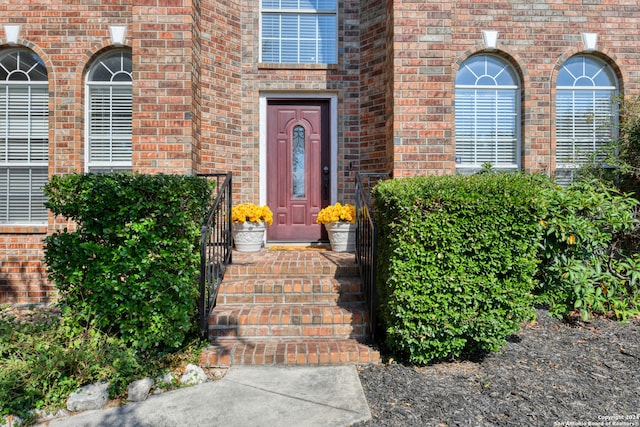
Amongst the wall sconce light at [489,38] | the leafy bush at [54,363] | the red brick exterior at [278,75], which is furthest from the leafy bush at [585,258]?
the leafy bush at [54,363]

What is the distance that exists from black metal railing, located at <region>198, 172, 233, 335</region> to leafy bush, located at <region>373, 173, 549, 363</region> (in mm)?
1588

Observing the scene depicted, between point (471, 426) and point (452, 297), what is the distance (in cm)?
93

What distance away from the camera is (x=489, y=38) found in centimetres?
518

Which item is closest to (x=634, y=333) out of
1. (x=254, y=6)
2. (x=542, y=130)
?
(x=542, y=130)

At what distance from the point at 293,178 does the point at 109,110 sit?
273 centimetres

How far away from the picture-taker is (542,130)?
17.3ft

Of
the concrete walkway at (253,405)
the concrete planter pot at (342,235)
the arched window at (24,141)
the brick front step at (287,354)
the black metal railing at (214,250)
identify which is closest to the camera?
the concrete walkway at (253,405)

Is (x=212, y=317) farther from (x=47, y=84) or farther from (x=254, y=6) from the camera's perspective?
(x=254, y=6)

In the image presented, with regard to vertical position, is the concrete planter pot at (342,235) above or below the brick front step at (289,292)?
above

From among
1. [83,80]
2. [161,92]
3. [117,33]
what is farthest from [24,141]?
[161,92]

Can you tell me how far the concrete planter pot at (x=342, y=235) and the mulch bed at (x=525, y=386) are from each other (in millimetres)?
2110

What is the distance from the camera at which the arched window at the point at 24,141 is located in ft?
16.7

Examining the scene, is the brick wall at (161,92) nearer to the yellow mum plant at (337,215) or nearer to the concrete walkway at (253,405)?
the yellow mum plant at (337,215)

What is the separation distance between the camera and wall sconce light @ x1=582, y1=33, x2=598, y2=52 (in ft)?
17.2
